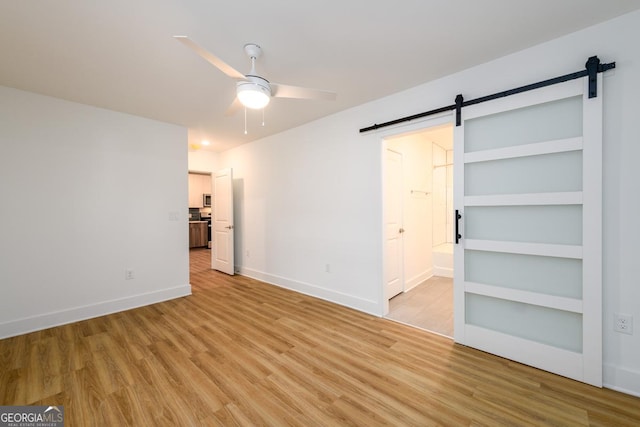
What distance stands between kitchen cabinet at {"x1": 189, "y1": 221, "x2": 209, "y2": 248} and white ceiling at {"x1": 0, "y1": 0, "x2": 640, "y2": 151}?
6.23m

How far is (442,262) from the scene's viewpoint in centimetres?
501

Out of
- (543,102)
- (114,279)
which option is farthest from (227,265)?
(543,102)

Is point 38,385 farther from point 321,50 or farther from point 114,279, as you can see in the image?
point 321,50

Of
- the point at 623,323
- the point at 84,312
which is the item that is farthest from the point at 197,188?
the point at 623,323

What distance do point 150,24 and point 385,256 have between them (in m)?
3.11

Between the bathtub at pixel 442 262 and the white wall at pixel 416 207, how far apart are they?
4.4 inches

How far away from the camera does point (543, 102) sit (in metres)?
2.10

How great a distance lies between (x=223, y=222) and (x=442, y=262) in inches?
177

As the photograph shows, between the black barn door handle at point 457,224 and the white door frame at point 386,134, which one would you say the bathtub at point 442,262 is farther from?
the black barn door handle at point 457,224

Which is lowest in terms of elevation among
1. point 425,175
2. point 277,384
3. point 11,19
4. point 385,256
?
point 277,384

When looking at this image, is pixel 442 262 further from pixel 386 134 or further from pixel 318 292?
pixel 386 134

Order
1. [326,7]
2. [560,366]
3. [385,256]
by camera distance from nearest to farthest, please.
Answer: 1. [326,7]
2. [560,366]
3. [385,256]

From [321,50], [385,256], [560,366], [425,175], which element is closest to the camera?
[560,366]

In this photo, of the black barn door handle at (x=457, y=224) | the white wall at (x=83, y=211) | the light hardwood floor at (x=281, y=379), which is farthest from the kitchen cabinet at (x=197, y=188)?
the black barn door handle at (x=457, y=224)
